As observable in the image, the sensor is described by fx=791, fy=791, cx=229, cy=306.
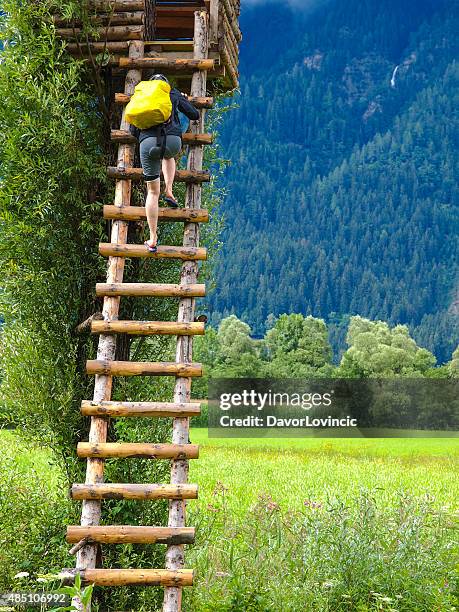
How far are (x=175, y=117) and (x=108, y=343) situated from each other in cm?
280

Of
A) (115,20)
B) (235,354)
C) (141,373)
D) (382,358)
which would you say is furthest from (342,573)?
(235,354)

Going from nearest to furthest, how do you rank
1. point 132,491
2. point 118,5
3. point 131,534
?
point 131,534 → point 132,491 → point 118,5

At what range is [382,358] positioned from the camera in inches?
2491

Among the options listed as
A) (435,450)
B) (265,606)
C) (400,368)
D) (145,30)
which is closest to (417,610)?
(265,606)

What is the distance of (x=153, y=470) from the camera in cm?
981

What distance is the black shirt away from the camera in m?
9.09

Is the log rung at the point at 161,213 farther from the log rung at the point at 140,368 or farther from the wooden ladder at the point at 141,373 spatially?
the log rung at the point at 140,368

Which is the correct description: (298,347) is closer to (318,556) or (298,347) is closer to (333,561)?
(318,556)

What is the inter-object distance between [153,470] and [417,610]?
362cm

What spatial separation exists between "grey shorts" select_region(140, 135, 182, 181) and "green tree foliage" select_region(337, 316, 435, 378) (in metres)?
52.9

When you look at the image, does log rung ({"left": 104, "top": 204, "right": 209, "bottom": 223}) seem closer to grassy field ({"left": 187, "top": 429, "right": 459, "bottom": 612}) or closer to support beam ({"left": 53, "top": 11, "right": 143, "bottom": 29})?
support beam ({"left": 53, "top": 11, "right": 143, "bottom": 29})

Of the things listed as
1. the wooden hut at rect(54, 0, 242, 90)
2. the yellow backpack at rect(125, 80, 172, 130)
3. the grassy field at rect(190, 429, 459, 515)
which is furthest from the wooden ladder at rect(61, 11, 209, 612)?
the grassy field at rect(190, 429, 459, 515)

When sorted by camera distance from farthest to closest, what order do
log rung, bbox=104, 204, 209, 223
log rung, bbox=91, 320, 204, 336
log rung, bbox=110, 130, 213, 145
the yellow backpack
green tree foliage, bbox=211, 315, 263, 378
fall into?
green tree foliage, bbox=211, 315, 263, 378
log rung, bbox=110, 130, 213, 145
log rung, bbox=104, 204, 209, 223
the yellow backpack
log rung, bbox=91, 320, 204, 336

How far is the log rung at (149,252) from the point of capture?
9062 mm
